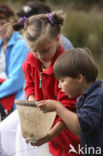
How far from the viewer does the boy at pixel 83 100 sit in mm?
1737

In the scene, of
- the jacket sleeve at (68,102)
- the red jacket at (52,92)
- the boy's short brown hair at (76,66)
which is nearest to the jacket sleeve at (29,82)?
Result: the red jacket at (52,92)

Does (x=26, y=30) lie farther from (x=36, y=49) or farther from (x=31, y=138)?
(x=31, y=138)

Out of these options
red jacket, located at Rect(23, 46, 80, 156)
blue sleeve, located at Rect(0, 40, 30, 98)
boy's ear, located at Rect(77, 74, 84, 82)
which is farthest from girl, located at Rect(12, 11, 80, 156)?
blue sleeve, located at Rect(0, 40, 30, 98)

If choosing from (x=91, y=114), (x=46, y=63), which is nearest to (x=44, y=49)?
(x=46, y=63)

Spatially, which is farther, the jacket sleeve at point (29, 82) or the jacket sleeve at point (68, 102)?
the jacket sleeve at point (29, 82)

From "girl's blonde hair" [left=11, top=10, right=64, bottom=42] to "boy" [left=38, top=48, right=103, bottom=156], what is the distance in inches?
17.6

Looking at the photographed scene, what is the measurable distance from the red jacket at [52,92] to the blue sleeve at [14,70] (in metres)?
1.10

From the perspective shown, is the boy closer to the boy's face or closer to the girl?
the boy's face

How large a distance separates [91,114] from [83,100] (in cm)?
18

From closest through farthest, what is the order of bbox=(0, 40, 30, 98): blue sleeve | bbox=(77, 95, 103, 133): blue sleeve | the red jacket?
bbox=(77, 95, 103, 133): blue sleeve
the red jacket
bbox=(0, 40, 30, 98): blue sleeve

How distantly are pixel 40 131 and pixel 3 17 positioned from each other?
226cm

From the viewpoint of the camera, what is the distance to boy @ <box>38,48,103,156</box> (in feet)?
5.70

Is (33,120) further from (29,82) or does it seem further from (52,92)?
(29,82)

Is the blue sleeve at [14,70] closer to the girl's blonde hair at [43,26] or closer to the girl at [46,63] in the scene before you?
the girl at [46,63]
